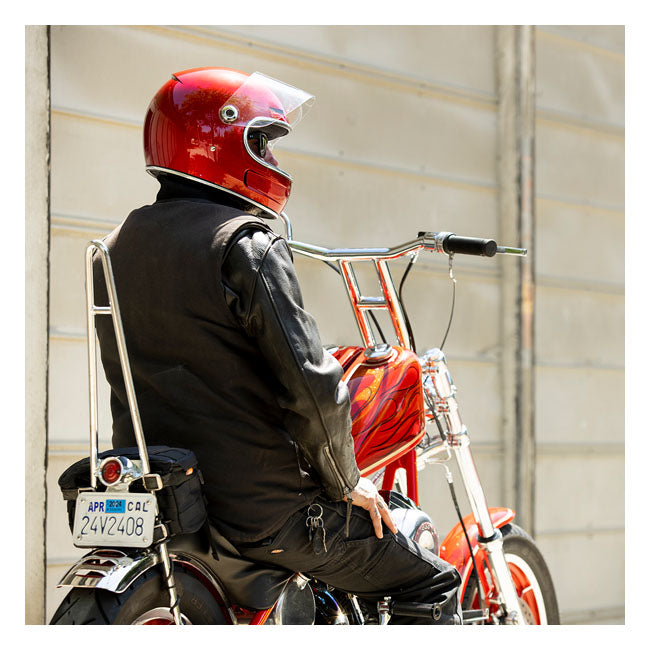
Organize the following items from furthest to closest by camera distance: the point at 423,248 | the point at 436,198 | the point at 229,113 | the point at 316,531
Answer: the point at 436,198
the point at 423,248
the point at 229,113
the point at 316,531

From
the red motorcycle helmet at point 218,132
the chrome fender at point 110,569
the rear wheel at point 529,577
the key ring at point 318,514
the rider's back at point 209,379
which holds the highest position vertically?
the red motorcycle helmet at point 218,132

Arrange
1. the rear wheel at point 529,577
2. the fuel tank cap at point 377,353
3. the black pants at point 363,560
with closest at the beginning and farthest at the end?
the black pants at point 363,560 < the fuel tank cap at point 377,353 < the rear wheel at point 529,577

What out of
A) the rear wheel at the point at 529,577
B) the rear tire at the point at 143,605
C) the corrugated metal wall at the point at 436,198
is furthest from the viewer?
the corrugated metal wall at the point at 436,198

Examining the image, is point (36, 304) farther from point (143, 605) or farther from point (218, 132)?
point (143, 605)

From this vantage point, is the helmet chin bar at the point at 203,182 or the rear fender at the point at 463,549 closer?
the helmet chin bar at the point at 203,182

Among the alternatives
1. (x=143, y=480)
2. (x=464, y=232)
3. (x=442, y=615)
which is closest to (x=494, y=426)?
(x=464, y=232)

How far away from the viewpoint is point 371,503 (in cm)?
195

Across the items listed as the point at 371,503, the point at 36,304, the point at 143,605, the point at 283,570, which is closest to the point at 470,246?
the point at 371,503

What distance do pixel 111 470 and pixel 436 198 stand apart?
10.0 feet

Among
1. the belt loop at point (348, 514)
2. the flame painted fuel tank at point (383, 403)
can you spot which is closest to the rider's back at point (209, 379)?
the belt loop at point (348, 514)

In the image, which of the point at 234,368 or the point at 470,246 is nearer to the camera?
the point at 234,368

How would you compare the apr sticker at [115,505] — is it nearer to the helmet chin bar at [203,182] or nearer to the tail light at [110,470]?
the tail light at [110,470]

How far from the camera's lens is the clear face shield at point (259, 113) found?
1978 millimetres

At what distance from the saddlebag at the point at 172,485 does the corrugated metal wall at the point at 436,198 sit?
1589 millimetres
